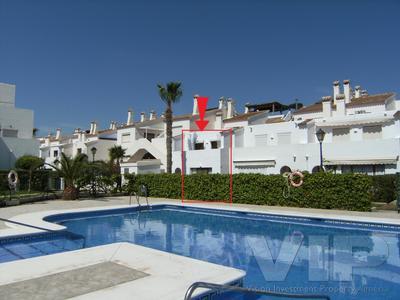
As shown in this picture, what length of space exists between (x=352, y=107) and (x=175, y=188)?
2243 cm

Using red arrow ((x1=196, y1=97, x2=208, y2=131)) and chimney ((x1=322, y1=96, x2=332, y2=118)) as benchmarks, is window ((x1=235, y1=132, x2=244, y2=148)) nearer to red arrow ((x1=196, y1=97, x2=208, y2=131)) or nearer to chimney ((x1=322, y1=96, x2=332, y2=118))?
chimney ((x1=322, y1=96, x2=332, y2=118))

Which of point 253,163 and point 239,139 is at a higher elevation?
point 239,139

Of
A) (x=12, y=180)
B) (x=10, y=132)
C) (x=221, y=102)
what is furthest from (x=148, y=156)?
(x=12, y=180)

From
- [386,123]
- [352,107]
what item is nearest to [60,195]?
[386,123]

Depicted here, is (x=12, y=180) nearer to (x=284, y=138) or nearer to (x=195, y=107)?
(x=284, y=138)

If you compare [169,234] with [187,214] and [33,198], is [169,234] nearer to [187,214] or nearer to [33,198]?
[187,214]

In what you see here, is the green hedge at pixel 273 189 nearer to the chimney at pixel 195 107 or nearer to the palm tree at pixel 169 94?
the palm tree at pixel 169 94

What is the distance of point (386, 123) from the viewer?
29.4 metres

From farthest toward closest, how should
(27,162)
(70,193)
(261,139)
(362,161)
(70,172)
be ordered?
(27,162) < (261,139) < (362,161) < (70,193) < (70,172)

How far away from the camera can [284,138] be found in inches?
1387

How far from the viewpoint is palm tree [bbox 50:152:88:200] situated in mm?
25703

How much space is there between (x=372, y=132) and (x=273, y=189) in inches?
523

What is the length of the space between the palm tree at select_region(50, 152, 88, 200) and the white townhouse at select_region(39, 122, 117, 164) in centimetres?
2274

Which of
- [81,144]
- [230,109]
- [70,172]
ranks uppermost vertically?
[230,109]
